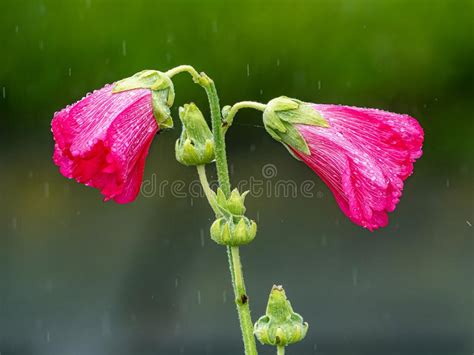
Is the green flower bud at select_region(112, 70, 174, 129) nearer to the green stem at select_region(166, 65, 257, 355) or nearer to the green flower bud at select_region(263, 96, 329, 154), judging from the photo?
the green stem at select_region(166, 65, 257, 355)

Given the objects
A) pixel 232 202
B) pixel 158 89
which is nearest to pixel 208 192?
pixel 232 202

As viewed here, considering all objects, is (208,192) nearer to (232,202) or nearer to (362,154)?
(232,202)

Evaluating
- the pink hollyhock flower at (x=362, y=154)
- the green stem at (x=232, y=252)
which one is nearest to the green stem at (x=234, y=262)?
the green stem at (x=232, y=252)

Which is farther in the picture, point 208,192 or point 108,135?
point 208,192

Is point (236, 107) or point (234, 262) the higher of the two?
point (236, 107)

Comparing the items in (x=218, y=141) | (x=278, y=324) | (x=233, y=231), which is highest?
(x=218, y=141)

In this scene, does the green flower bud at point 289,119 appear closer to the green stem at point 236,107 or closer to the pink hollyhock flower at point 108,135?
the green stem at point 236,107
